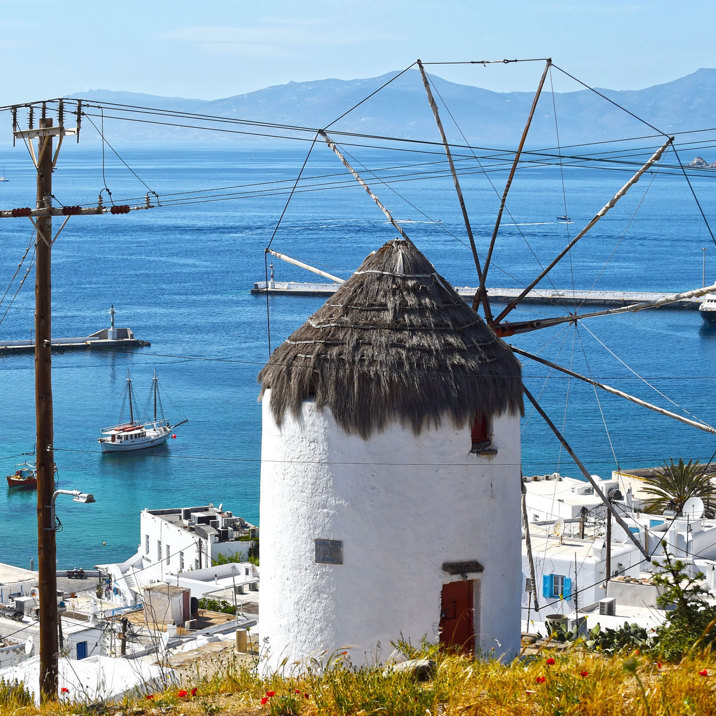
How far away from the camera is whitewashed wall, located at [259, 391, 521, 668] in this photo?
1397 cm

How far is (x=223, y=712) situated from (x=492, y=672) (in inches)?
93.0

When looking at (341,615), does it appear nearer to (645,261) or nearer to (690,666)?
(690,666)

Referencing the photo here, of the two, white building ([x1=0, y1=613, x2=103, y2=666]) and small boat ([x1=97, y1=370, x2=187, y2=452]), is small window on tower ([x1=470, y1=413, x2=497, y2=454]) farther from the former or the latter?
small boat ([x1=97, y1=370, x2=187, y2=452])

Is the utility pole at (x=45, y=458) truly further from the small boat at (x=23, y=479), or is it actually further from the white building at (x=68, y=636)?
the small boat at (x=23, y=479)

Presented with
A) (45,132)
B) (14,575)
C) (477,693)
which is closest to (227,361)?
(14,575)

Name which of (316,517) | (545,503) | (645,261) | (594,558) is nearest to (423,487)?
(316,517)

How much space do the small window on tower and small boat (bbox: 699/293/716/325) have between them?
106828mm

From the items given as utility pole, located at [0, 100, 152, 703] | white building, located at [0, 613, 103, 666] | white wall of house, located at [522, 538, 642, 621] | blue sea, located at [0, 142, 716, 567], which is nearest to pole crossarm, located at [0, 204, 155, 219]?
utility pole, located at [0, 100, 152, 703]

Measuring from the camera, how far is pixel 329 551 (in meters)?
14.1

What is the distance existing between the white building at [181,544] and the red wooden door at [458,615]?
109 feet

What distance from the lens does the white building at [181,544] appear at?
1935 inches

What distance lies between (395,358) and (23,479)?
6129cm

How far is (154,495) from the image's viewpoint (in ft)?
236

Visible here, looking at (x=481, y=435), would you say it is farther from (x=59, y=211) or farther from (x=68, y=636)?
(x=68, y=636)
